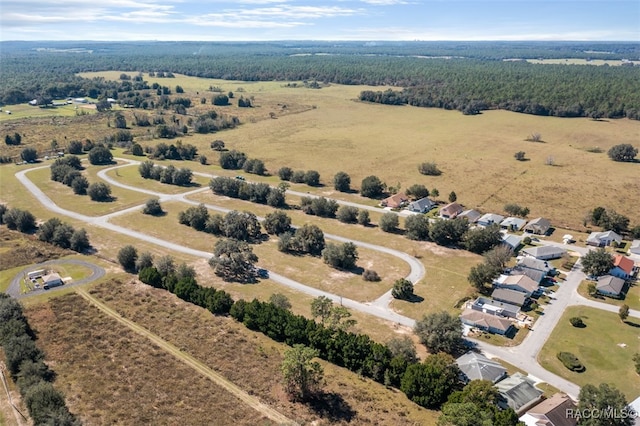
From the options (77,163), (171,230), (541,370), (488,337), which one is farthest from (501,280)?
(77,163)

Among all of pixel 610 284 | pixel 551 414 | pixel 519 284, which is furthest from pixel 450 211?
pixel 551 414

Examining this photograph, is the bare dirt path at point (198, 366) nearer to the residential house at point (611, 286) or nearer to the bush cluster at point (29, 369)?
the bush cluster at point (29, 369)

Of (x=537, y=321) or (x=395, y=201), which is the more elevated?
(x=395, y=201)

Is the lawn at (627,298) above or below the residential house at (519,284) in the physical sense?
below

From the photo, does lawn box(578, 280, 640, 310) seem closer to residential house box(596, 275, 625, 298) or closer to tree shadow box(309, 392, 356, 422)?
residential house box(596, 275, 625, 298)

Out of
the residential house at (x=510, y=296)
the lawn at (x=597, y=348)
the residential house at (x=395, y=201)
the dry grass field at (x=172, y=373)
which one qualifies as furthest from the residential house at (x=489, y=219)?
the dry grass field at (x=172, y=373)

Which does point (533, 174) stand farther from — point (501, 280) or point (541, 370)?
point (541, 370)

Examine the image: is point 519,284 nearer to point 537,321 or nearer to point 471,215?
point 537,321
